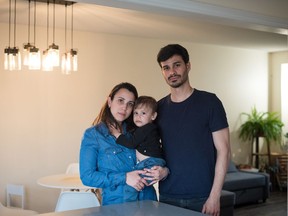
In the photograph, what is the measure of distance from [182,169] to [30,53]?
6.99 ft

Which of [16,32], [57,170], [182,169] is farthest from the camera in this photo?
[57,170]

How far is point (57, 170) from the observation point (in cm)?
571

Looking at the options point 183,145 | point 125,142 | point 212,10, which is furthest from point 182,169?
point 212,10

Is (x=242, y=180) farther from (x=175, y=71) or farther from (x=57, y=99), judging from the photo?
(x=175, y=71)

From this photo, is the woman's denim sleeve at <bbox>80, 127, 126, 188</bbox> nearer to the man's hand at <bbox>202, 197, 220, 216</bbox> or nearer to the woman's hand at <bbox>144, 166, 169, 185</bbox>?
the woman's hand at <bbox>144, 166, 169, 185</bbox>

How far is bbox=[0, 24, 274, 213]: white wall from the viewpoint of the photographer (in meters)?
5.30

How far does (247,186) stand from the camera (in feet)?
21.6

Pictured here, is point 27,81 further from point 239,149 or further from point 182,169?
point 239,149

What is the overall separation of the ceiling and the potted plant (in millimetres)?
1253

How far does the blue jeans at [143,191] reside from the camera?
7.55 ft

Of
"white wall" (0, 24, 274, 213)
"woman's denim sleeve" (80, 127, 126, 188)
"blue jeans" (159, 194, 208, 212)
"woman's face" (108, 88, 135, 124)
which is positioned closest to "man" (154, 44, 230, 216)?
"blue jeans" (159, 194, 208, 212)

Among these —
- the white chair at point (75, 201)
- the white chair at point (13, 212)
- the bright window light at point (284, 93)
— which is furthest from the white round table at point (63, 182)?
the bright window light at point (284, 93)

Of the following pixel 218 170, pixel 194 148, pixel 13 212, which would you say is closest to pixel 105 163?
pixel 194 148

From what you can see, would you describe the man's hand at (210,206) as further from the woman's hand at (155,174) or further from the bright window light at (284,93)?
the bright window light at (284,93)
